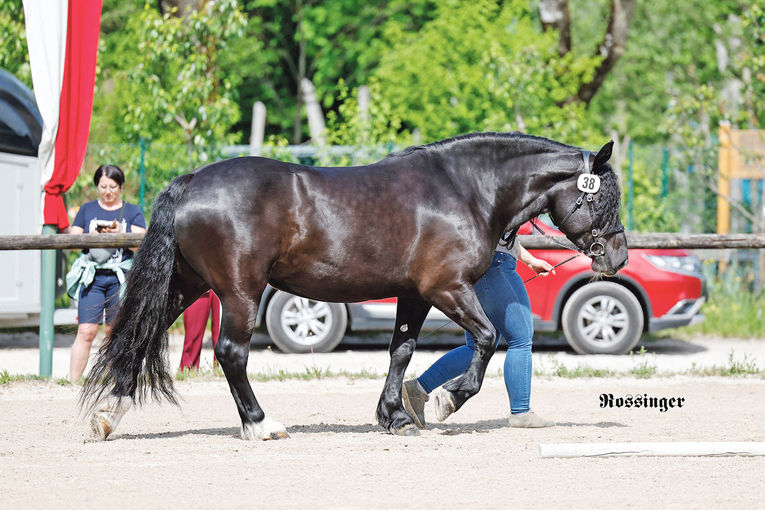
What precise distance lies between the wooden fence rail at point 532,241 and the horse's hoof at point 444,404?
2613mm

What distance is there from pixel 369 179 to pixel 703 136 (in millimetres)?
10385

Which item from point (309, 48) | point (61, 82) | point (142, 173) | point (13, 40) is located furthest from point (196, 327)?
point (309, 48)

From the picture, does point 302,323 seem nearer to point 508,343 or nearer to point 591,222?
point 508,343

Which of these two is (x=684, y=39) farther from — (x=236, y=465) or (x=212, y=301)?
(x=236, y=465)

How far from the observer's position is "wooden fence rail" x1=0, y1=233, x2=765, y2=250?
28.2 ft

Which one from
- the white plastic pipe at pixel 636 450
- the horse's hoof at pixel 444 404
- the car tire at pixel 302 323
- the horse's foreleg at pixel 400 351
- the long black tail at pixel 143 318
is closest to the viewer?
the white plastic pipe at pixel 636 450

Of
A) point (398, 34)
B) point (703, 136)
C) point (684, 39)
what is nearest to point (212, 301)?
point (703, 136)

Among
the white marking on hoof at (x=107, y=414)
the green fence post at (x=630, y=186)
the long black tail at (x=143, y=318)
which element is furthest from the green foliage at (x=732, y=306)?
the white marking on hoof at (x=107, y=414)

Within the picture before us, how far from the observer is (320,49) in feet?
92.6

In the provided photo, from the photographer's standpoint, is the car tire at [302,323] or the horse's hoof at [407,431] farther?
the car tire at [302,323]

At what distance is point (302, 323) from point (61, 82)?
381 cm

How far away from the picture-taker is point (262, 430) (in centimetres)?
638

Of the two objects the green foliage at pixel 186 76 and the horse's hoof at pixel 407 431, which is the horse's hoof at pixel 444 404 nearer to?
the horse's hoof at pixel 407 431

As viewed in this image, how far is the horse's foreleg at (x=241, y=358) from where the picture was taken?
6.28m
